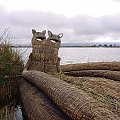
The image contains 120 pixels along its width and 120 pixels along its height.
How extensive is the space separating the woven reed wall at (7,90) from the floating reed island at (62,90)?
9.4 inches

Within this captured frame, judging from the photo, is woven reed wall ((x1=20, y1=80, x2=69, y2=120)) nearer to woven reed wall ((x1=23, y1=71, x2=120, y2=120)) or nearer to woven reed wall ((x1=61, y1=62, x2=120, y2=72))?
woven reed wall ((x1=23, y1=71, x2=120, y2=120))

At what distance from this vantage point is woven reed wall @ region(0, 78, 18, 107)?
225 inches

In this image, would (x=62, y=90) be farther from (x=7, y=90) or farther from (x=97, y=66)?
(x=97, y=66)

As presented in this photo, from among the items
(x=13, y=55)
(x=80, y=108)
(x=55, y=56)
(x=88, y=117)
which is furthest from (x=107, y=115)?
(x=55, y=56)

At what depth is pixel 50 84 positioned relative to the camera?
13.0ft

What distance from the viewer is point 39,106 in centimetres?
401

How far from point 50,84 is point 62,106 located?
827mm

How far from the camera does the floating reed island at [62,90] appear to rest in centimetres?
272

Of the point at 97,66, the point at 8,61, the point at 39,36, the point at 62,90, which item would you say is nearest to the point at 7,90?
the point at 8,61

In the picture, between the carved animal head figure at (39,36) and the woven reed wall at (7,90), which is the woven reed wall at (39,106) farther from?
the carved animal head figure at (39,36)

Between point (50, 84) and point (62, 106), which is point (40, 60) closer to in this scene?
point (50, 84)

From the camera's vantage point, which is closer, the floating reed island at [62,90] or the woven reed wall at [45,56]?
the floating reed island at [62,90]

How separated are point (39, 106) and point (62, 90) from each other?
754mm

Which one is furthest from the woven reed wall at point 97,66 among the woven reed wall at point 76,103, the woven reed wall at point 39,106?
the woven reed wall at point 76,103
